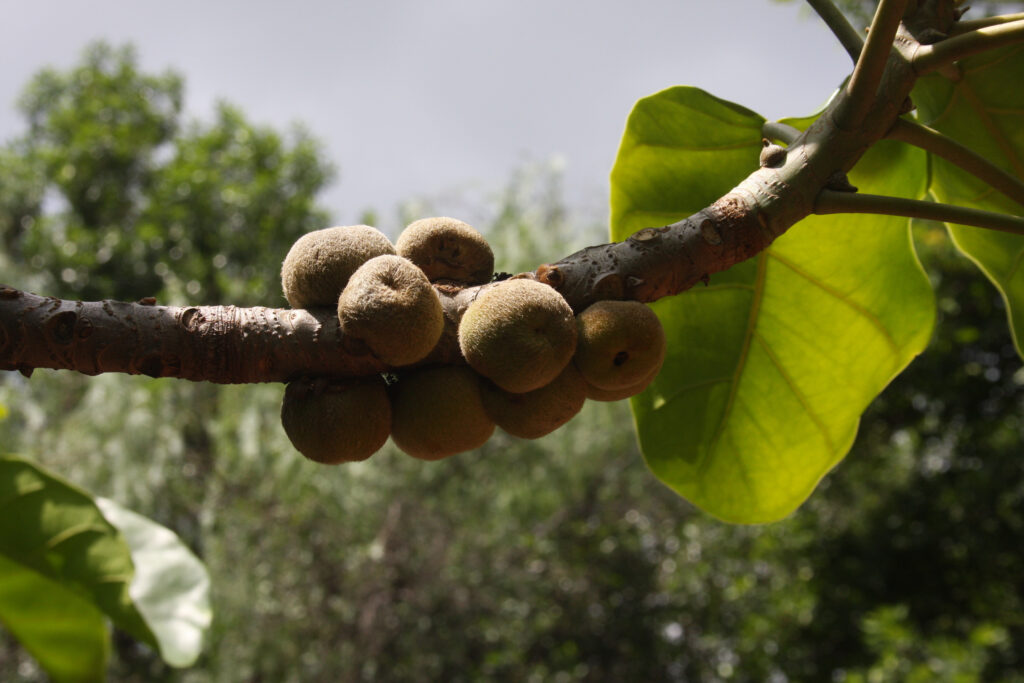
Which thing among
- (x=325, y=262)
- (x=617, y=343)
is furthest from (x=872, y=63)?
Result: (x=325, y=262)

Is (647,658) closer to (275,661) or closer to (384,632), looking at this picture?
(384,632)

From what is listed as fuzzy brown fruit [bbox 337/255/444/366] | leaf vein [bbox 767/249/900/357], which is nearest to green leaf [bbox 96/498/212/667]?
fuzzy brown fruit [bbox 337/255/444/366]

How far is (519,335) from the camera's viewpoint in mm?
854

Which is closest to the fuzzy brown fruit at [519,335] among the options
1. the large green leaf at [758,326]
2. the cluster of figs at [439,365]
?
the cluster of figs at [439,365]

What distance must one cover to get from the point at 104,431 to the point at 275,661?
3.23 m

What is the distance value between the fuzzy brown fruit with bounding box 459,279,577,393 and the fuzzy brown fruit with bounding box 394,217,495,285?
158 millimetres

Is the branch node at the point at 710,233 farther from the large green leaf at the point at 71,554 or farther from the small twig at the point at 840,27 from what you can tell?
the large green leaf at the point at 71,554

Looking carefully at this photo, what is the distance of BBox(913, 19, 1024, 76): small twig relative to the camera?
1086 millimetres

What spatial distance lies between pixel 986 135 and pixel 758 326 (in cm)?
55

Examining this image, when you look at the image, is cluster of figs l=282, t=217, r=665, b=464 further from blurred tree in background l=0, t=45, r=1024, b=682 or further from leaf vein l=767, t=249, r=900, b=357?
blurred tree in background l=0, t=45, r=1024, b=682

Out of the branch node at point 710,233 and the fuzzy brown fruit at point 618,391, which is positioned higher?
the branch node at point 710,233

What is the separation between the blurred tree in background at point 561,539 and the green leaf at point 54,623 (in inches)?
234

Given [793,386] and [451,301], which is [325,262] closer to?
[451,301]

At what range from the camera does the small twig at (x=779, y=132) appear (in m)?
1.36
